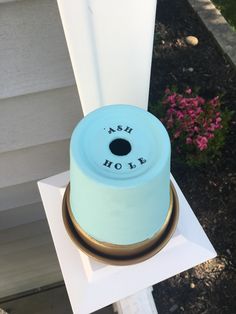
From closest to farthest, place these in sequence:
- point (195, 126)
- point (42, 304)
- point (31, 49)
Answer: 1. point (31, 49)
2. point (42, 304)
3. point (195, 126)

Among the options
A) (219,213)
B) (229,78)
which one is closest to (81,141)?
(219,213)

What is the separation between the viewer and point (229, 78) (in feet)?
7.92

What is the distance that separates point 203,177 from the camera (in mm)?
2059

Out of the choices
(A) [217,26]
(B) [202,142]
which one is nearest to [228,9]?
(A) [217,26]

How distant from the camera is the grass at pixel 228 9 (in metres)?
2.82

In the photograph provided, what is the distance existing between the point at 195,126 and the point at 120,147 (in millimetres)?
1366

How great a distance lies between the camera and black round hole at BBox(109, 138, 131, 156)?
2.18 ft

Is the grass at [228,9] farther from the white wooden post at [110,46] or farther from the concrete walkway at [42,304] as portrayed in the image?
the white wooden post at [110,46]

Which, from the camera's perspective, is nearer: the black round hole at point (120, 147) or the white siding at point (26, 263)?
the black round hole at point (120, 147)

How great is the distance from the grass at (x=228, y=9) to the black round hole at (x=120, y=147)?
7.85ft

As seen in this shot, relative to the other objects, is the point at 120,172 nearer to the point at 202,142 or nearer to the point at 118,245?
the point at 118,245

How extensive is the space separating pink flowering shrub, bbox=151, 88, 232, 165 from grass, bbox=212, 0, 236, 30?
1.06m

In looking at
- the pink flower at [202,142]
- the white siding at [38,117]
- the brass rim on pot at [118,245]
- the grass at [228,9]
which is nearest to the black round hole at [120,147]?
the brass rim on pot at [118,245]

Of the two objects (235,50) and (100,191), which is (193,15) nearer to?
(235,50)
